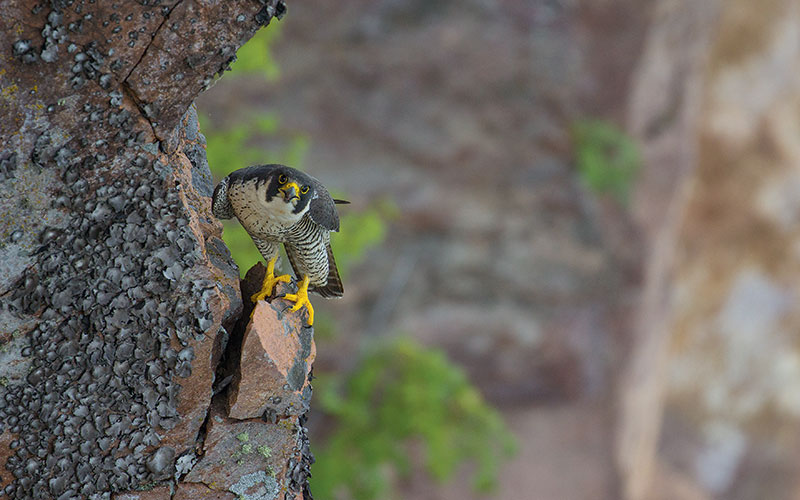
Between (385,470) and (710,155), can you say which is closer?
(385,470)

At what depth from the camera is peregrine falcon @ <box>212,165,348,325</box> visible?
8.32 ft

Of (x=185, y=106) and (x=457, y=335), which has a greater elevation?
(x=185, y=106)

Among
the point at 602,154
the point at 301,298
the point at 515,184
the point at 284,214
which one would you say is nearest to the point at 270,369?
the point at 301,298

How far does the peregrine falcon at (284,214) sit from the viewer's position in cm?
254

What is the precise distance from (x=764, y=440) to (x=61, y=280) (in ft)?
50.6

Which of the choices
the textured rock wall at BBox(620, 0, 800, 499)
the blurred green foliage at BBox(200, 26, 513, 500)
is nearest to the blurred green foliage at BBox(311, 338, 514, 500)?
the blurred green foliage at BBox(200, 26, 513, 500)

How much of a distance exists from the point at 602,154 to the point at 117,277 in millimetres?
8328

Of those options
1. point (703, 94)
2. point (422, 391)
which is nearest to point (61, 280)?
point (422, 391)

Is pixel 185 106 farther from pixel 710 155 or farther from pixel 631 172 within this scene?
pixel 710 155

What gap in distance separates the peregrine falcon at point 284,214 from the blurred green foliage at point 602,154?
730cm

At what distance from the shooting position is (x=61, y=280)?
2318 mm

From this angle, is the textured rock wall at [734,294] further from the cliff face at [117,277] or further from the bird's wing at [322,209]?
the cliff face at [117,277]

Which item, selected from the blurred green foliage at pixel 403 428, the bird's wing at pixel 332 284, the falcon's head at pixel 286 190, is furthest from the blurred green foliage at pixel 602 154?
the falcon's head at pixel 286 190

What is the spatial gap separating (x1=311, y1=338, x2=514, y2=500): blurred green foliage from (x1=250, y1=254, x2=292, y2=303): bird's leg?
4774 mm
